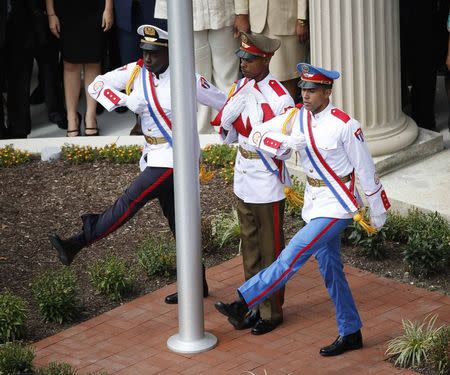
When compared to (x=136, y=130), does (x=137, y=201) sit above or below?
above

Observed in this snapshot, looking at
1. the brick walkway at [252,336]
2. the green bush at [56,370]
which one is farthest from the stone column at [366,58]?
the green bush at [56,370]

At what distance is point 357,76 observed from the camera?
1180cm

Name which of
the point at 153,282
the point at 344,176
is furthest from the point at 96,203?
the point at 344,176

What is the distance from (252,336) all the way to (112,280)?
1.29 metres

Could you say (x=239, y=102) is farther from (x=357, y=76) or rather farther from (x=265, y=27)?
(x=265, y=27)

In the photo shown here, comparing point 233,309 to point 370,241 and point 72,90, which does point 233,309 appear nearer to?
point 370,241

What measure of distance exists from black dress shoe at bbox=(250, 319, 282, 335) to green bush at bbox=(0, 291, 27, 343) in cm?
154

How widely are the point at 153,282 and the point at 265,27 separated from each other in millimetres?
3418

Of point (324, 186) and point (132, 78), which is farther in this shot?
point (132, 78)

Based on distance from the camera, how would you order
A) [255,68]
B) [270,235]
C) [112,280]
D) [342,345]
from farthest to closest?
[112,280] → [270,235] → [255,68] → [342,345]

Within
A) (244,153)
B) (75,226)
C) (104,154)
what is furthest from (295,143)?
(104,154)

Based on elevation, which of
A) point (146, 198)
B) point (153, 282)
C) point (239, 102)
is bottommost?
point (153, 282)

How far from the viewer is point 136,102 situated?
30.7 feet

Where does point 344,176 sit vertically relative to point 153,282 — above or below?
above
